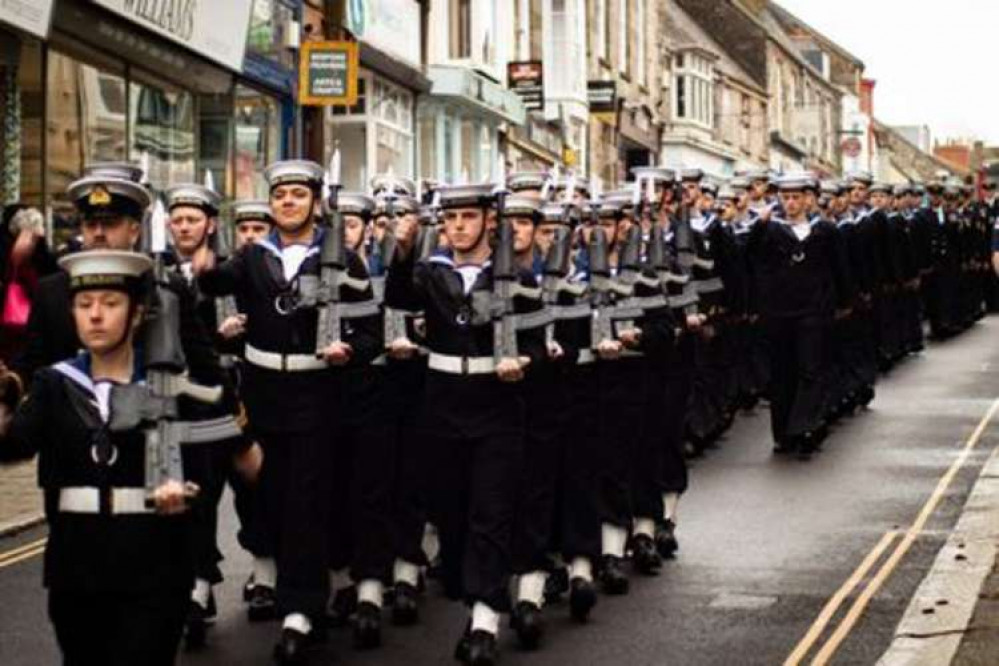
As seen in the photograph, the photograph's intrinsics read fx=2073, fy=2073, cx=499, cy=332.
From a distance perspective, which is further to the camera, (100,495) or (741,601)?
(741,601)

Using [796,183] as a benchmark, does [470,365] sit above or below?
below

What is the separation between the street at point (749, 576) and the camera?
9.22 meters

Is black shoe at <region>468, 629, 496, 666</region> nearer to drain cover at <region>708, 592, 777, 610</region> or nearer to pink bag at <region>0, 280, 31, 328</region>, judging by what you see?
drain cover at <region>708, 592, 777, 610</region>

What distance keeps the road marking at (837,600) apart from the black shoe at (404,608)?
1.87 meters

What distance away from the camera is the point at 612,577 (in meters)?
10.7

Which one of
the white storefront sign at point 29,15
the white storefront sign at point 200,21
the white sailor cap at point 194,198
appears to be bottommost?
the white sailor cap at point 194,198

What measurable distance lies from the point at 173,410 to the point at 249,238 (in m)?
4.89

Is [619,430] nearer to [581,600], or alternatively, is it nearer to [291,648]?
[581,600]

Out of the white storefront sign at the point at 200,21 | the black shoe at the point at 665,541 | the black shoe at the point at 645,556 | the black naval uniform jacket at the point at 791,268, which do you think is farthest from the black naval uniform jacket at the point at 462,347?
the white storefront sign at the point at 200,21

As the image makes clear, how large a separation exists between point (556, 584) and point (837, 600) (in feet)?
4.61

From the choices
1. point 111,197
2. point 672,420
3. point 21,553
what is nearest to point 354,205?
point 672,420

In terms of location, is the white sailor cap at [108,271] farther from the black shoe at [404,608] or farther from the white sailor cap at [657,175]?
the white sailor cap at [657,175]

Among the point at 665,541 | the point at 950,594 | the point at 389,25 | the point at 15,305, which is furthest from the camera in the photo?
the point at 389,25

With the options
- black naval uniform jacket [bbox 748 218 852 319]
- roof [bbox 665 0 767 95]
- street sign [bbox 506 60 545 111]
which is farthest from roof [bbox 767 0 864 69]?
black naval uniform jacket [bbox 748 218 852 319]
